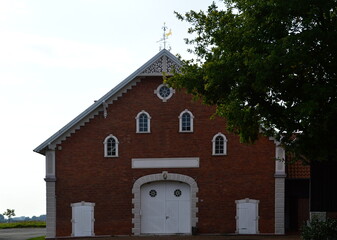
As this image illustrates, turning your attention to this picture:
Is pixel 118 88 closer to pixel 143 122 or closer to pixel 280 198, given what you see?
pixel 143 122

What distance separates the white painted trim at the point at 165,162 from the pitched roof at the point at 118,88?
3.48 m

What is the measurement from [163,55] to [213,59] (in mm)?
9833

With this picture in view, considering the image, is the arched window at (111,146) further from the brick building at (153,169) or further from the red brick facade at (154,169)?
the red brick facade at (154,169)

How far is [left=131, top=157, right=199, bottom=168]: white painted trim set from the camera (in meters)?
33.7

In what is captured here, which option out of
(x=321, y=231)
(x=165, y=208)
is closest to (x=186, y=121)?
(x=165, y=208)

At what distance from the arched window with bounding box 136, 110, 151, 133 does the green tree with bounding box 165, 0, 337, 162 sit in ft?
30.5

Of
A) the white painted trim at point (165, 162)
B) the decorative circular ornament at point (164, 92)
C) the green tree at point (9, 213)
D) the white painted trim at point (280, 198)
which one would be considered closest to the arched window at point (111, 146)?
the white painted trim at point (165, 162)

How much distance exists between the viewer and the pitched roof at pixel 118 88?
33188 millimetres

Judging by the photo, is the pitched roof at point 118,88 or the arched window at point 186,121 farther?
the arched window at point 186,121

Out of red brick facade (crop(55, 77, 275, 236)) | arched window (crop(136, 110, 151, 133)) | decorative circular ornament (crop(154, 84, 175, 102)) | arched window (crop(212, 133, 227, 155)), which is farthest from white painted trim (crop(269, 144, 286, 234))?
arched window (crop(136, 110, 151, 133))

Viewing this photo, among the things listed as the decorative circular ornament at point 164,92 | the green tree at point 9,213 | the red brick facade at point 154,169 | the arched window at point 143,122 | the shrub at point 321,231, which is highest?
the decorative circular ornament at point 164,92

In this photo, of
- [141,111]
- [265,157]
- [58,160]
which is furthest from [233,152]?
[58,160]

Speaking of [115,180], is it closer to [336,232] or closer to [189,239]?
[189,239]

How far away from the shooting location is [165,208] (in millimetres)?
34000
